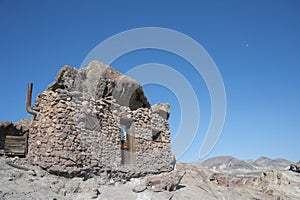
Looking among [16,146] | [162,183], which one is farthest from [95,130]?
[162,183]

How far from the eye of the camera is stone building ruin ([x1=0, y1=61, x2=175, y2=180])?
9.77 metres

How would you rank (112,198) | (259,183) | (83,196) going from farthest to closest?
(259,183) → (112,198) → (83,196)

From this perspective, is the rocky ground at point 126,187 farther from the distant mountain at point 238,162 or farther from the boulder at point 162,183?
the distant mountain at point 238,162

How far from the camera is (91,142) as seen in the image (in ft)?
34.2

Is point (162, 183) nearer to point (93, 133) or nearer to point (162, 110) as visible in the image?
point (93, 133)

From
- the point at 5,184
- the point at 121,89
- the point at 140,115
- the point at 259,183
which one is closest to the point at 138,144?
the point at 140,115

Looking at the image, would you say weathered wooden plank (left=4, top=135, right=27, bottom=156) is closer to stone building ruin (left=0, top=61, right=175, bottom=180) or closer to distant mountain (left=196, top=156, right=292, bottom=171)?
stone building ruin (left=0, top=61, right=175, bottom=180)

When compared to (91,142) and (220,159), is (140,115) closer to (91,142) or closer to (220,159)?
(91,142)

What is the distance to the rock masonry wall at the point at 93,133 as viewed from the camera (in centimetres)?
972

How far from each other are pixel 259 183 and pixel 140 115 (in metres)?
9.14

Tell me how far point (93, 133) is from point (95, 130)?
190 mm

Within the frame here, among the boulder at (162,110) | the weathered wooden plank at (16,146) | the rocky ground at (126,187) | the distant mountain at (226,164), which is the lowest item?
the rocky ground at (126,187)


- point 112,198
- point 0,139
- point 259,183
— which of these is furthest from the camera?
point 259,183

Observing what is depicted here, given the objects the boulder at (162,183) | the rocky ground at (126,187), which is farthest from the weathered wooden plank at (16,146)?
the boulder at (162,183)
